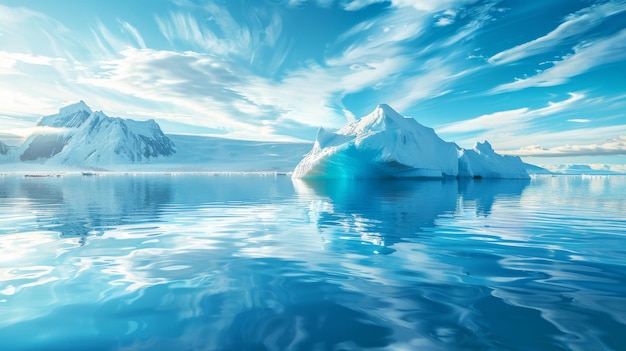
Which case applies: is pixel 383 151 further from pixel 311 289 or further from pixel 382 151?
pixel 311 289

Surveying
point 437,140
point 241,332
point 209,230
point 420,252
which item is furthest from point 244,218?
point 437,140

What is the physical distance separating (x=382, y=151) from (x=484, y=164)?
2573cm

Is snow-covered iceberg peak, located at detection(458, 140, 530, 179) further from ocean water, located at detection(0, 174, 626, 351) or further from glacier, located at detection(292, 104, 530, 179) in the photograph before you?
ocean water, located at detection(0, 174, 626, 351)

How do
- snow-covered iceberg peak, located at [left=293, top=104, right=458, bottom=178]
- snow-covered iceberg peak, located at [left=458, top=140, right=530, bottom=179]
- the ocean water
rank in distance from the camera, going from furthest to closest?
1. snow-covered iceberg peak, located at [left=458, top=140, right=530, bottom=179]
2. snow-covered iceberg peak, located at [left=293, top=104, right=458, bottom=178]
3. the ocean water

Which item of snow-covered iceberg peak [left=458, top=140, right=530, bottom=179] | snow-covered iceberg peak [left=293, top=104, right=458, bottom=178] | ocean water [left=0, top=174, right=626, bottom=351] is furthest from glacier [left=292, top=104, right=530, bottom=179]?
ocean water [left=0, top=174, right=626, bottom=351]

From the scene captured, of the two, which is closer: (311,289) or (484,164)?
(311,289)

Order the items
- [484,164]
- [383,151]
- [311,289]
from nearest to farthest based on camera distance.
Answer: [311,289], [383,151], [484,164]

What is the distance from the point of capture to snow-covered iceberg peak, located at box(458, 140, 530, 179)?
193 feet

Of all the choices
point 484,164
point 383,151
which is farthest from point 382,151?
point 484,164

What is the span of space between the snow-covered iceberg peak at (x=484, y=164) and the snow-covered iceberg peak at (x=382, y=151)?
580 centimetres

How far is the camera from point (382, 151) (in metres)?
43.6

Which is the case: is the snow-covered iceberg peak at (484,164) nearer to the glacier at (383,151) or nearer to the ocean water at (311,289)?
the glacier at (383,151)

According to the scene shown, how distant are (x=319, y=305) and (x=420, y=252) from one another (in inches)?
141

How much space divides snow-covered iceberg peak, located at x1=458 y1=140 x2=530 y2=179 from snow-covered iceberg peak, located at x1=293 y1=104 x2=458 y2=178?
5804mm
